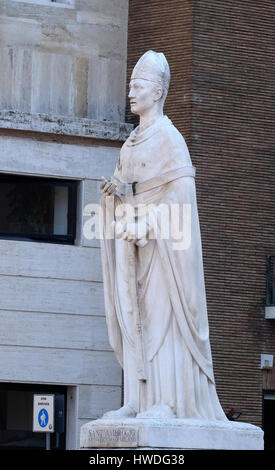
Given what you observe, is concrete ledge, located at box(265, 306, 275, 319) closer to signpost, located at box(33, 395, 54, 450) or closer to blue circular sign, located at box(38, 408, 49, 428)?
signpost, located at box(33, 395, 54, 450)

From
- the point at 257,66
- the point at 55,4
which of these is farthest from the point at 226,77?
the point at 55,4

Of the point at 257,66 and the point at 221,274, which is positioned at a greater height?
the point at 257,66

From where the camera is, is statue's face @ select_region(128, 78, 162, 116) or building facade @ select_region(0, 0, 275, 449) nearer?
statue's face @ select_region(128, 78, 162, 116)

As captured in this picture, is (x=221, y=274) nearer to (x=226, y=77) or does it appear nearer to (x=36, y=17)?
(x=226, y=77)

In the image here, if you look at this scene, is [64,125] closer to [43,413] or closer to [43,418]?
[43,413]

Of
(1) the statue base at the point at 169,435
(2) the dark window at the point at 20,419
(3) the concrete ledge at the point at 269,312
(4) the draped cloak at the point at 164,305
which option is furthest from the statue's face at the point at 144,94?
(3) the concrete ledge at the point at 269,312

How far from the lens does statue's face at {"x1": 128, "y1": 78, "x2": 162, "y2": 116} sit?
1345 centimetres

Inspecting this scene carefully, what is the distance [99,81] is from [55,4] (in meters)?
1.34

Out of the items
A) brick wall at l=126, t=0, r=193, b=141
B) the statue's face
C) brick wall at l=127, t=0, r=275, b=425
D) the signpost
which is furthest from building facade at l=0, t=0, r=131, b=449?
the statue's face

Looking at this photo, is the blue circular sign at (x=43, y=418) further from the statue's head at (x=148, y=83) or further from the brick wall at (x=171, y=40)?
the statue's head at (x=148, y=83)

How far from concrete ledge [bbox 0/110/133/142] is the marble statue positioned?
11.2 meters

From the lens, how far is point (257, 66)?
84.1ft

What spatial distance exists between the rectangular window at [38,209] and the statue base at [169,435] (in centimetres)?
1189

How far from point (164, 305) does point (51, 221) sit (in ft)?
39.0
